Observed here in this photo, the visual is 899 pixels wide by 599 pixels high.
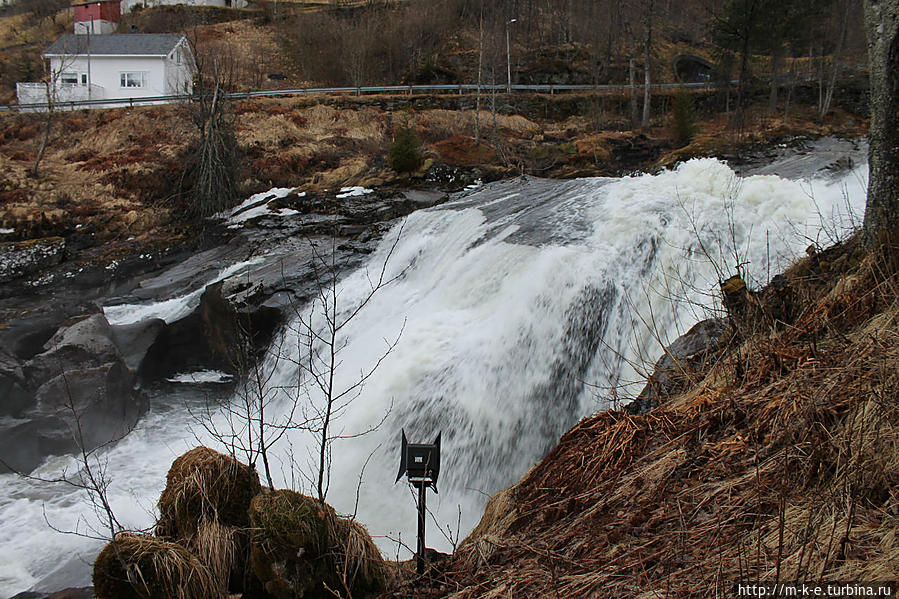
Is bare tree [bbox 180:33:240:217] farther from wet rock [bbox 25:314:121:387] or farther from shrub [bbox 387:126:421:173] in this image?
wet rock [bbox 25:314:121:387]

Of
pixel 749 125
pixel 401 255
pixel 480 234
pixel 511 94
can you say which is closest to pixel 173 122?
pixel 511 94

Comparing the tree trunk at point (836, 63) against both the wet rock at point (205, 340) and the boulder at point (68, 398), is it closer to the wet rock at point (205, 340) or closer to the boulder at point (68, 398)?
the wet rock at point (205, 340)

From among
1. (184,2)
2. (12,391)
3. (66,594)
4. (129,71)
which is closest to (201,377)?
(12,391)

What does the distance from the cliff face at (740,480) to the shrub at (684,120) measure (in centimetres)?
1966

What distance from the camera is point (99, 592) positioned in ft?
13.3

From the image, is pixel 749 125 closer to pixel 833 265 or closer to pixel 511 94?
pixel 511 94

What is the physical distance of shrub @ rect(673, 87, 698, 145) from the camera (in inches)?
891

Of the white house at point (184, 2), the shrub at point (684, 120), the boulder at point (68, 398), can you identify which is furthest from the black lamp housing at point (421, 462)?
the white house at point (184, 2)

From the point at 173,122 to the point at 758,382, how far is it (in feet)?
96.6

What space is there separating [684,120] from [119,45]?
32.9 metres

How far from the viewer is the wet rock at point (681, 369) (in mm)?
4957

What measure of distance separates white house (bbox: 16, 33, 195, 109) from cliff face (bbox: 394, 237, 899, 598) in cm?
3560

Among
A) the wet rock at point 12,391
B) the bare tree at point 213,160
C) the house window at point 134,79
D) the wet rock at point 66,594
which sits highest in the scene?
the house window at point 134,79

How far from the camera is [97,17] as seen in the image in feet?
160
